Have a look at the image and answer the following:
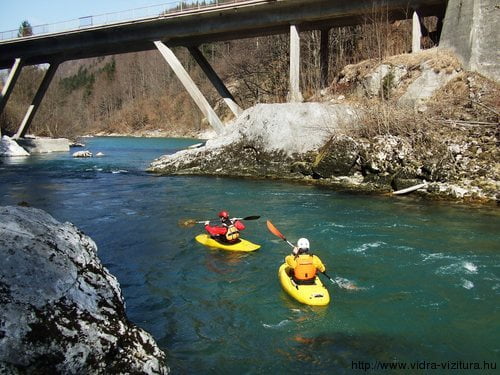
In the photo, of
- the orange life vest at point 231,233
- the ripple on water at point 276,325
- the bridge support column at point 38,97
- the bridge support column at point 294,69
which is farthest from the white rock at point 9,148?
the ripple on water at point 276,325

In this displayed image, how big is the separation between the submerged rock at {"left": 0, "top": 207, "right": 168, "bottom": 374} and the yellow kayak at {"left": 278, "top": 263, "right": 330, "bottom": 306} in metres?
2.69

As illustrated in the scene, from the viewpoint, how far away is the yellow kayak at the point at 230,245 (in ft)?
28.9

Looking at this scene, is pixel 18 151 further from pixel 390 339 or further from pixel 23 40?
pixel 390 339

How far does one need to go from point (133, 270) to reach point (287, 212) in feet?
15.9

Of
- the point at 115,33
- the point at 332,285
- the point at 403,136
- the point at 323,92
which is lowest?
the point at 332,285

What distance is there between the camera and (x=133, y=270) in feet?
25.6

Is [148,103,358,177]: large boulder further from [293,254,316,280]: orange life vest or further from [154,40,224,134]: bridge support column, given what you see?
[293,254,316,280]: orange life vest

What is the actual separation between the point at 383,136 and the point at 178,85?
62.5 metres

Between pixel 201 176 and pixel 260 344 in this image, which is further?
pixel 201 176

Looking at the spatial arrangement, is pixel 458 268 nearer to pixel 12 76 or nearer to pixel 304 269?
pixel 304 269

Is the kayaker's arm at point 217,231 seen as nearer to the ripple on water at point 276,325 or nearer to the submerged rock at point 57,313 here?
the ripple on water at point 276,325

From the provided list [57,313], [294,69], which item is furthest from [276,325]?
[294,69]

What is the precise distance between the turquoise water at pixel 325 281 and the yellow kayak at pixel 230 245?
15 cm

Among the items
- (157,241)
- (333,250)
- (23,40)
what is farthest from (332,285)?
(23,40)
